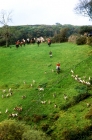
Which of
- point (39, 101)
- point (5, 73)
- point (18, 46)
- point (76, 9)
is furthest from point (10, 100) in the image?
point (76, 9)

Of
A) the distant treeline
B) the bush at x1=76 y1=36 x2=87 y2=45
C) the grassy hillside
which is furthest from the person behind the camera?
the distant treeline

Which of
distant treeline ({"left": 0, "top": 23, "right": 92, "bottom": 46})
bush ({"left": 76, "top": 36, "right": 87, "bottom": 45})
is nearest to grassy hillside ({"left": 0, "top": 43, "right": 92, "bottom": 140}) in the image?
bush ({"left": 76, "top": 36, "right": 87, "bottom": 45})

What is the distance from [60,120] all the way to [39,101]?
6.03 m

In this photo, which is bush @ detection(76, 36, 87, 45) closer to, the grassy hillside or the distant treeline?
the grassy hillside

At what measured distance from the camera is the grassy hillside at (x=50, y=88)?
37.7 m

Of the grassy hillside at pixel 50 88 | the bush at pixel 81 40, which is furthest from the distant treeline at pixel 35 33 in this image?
the grassy hillside at pixel 50 88

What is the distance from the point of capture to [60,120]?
126 feet

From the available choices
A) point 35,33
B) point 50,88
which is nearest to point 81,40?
point 50,88

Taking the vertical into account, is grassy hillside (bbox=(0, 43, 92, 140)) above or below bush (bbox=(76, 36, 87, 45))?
below

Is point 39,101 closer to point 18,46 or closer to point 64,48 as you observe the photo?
point 64,48

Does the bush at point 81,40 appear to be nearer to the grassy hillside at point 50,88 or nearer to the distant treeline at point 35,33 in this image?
the grassy hillside at point 50,88

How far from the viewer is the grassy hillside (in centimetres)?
3769

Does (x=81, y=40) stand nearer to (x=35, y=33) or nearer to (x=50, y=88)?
(x=50, y=88)

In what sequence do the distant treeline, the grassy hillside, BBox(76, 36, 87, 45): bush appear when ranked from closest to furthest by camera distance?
1. the grassy hillside
2. BBox(76, 36, 87, 45): bush
3. the distant treeline
